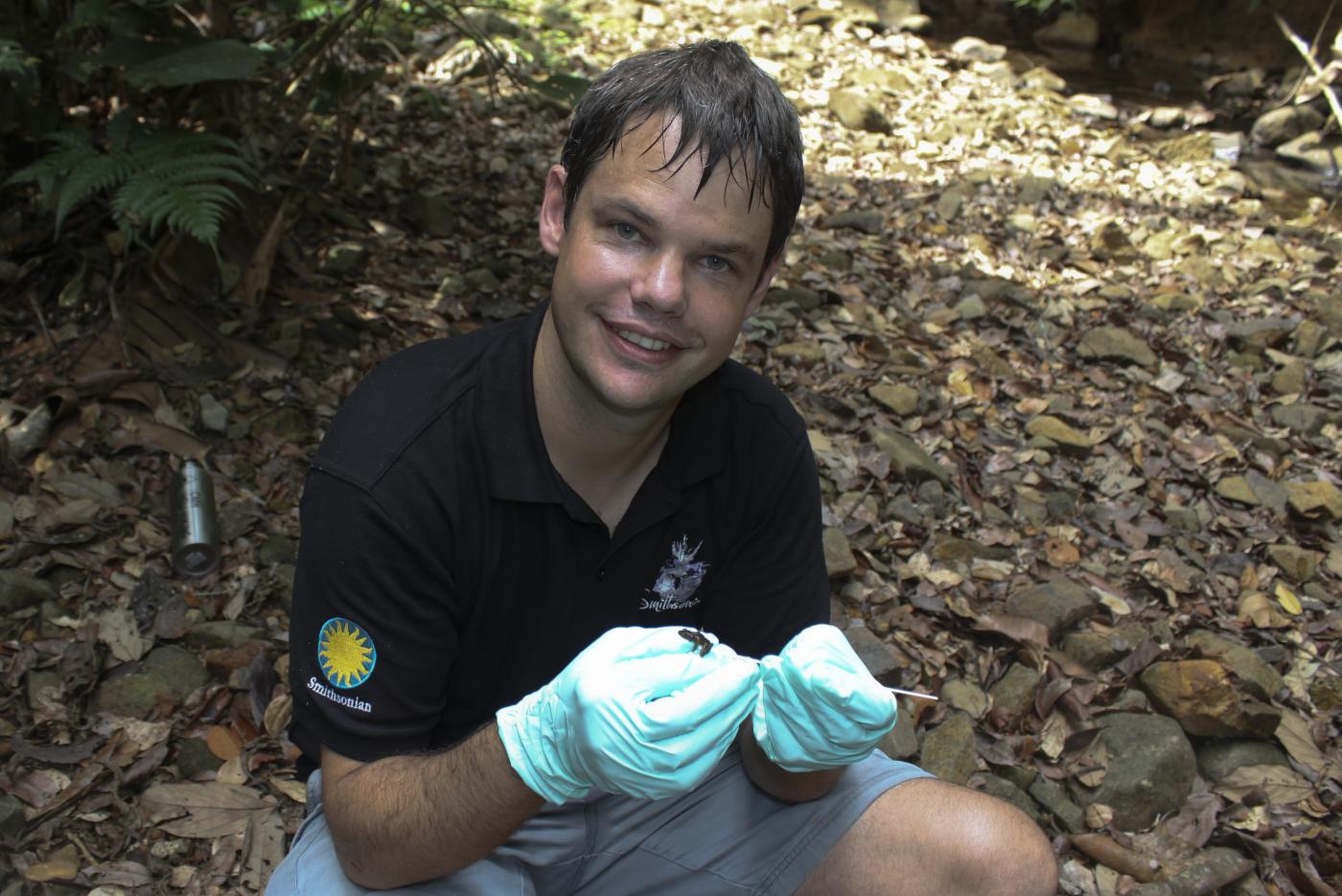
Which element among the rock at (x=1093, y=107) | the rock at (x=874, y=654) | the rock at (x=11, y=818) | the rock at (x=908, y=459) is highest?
the rock at (x=1093, y=107)

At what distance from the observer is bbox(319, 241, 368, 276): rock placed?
3830 mm

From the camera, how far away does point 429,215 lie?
427 centimetres

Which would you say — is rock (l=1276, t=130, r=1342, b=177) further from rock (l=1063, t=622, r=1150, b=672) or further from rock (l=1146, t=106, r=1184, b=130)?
rock (l=1063, t=622, r=1150, b=672)

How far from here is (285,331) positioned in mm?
3494

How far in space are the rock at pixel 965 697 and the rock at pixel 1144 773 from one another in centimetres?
29

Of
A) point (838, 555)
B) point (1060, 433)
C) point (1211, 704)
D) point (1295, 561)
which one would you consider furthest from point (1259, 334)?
point (838, 555)

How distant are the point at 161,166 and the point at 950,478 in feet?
8.29

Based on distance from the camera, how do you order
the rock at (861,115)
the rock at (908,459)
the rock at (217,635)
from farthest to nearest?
the rock at (861,115) < the rock at (908,459) < the rock at (217,635)

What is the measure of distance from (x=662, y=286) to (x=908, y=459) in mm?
1990

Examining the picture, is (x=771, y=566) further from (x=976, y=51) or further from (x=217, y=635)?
(x=976, y=51)

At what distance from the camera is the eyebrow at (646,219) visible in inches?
66.2

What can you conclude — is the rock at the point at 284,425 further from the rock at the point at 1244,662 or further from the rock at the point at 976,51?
the rock at the point at 976,51

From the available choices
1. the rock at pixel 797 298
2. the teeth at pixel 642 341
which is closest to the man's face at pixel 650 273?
the teeth at pixel 642 341

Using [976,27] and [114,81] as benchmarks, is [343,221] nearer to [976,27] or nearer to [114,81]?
[114,81]
